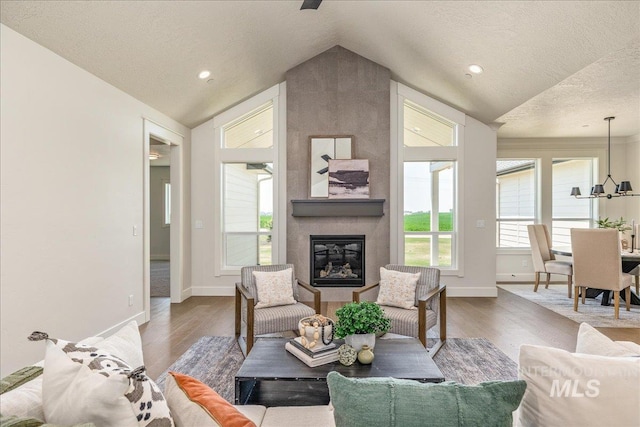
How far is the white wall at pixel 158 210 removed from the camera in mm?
9852

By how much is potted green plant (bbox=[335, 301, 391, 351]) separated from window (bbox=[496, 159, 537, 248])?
5408 mm

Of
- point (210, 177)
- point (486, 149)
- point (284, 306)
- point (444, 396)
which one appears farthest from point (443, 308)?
point (210, 177)

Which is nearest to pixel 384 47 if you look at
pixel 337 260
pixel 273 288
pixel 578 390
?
pixel 337 260

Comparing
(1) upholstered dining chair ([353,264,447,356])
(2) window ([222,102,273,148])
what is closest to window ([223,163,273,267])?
(2) window ([222,102,273,148])

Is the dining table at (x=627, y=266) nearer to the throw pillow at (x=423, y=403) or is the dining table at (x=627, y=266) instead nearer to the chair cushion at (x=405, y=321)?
the chair cushion at (x=405, y=321)

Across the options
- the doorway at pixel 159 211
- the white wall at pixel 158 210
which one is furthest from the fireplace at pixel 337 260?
the white wall at pixel 158 210

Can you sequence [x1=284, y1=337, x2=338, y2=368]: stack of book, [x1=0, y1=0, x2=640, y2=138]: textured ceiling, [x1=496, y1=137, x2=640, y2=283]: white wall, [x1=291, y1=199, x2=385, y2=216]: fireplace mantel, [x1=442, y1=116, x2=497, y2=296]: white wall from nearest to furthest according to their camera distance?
[x1=284, y1=337, x2=338, y2=368]: stack of book < [x1=0, y1=0, x2=640, y2=138]: textured ceiling < [x1=291, y1=199, x2=385, y2=216]: fireplace mantel < [x1=442, y1=116, x2=497, y2=296]: white wall < [x1=496, y1=137, x2=640, y2=283]: white wall

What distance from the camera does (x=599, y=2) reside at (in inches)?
104

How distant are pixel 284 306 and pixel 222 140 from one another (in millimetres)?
3213

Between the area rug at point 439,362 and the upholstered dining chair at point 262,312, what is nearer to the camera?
the area rug at point 439,362

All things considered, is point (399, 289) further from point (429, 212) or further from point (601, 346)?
point (429, 212)

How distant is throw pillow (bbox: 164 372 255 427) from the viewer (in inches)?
37.4

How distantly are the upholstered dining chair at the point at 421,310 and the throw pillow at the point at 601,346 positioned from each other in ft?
5.74

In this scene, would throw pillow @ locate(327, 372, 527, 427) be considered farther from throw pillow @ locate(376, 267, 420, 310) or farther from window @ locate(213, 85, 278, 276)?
window @ locate(213, 85, 278, 276)
